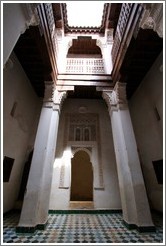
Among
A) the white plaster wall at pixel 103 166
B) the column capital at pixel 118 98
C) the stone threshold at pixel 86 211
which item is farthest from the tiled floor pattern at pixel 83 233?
the column capital at pixel 118 98

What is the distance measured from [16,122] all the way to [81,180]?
619 cm

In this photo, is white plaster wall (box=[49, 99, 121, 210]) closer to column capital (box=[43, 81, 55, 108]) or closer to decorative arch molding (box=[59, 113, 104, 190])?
decorative arch molding (box=[59, 113, 104, 190])

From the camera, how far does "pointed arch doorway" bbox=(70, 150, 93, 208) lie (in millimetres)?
9164

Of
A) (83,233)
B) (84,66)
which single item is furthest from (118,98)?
(83,233)

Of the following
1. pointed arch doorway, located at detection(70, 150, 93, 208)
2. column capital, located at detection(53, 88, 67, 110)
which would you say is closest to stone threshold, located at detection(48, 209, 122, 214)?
column capital, located at detection(53, 88, 67, 110)

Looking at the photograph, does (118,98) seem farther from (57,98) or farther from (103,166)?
(103,166)

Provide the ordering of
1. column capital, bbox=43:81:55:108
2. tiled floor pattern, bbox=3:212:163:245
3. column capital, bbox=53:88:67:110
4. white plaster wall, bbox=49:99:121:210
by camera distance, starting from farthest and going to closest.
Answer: white plaster wall, bbox=49:99:121:210 → column capital, bbox=53:88:67:110 → column capital, bbox=43:81:55:108 → tiled floor pattern, bbox=3:212:163:245

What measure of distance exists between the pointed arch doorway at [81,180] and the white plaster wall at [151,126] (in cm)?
418

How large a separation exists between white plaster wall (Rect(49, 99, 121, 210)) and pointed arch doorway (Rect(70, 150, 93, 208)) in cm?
312

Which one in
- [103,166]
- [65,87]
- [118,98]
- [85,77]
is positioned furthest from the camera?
[103,166]

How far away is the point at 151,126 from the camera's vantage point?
525 centimetres

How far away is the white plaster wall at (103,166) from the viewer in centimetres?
541

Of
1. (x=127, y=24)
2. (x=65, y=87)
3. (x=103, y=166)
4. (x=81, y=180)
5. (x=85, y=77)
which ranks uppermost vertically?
(x=127, y=24)

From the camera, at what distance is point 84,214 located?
203 inches
